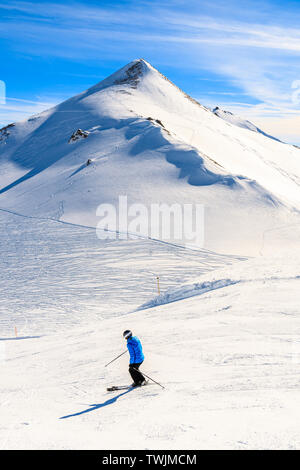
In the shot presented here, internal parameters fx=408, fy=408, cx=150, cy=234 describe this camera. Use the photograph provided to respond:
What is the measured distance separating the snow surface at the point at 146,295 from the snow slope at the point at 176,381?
0.04 metres

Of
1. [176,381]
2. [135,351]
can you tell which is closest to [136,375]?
[135,351]

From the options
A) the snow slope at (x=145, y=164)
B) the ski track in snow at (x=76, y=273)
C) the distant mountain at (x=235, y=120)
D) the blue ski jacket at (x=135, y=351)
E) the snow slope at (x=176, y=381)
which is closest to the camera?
the snow slope at (x=176, y=381)

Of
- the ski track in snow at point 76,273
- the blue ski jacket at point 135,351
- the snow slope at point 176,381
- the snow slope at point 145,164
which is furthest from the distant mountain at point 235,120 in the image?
the blue ski jacket at point 135,351

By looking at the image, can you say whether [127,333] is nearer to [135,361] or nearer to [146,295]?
[135,361]

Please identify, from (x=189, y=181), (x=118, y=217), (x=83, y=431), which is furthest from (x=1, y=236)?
(x=83, y=431)

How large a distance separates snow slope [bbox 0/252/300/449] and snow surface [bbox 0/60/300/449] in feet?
0.13

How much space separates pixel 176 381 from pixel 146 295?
12506 mm

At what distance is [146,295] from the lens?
20.9 meters

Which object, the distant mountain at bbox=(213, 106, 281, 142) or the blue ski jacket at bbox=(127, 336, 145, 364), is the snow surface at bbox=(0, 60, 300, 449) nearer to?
the blue ski jacket at bbox=(127, 336, 145, 364)

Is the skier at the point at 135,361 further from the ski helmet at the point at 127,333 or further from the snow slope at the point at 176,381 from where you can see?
Result: the snow slope at the point at 176,381

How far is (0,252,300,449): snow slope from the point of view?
20.3 ft

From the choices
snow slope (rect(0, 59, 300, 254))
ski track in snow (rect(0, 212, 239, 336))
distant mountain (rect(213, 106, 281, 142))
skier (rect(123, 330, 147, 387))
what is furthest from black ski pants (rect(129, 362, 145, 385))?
distant mountain (rect(213, 106, 281, 142))

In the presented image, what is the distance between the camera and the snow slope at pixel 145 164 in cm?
3189
